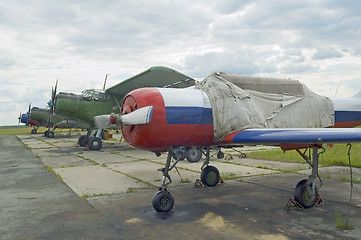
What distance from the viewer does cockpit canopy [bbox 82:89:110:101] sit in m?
19.6

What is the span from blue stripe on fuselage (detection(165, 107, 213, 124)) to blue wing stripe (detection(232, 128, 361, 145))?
0.69 meters

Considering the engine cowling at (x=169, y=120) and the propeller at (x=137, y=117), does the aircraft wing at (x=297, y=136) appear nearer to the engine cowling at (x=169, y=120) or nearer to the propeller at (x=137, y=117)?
the engine cowling at (x=169, y=120)

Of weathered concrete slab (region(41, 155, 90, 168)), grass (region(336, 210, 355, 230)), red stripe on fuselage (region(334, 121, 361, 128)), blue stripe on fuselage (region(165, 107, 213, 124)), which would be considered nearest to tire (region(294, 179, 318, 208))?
grass (region(336, 210, 355, 230))

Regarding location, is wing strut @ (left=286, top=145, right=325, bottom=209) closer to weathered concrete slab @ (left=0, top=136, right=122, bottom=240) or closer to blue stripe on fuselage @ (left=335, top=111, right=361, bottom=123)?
blue stripe on fuselage @ (left=335, top=111, right=361, bottom=123)

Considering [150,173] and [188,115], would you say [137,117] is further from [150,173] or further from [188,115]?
[150,173]

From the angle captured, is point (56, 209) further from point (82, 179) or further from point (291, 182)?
point (291, 182)

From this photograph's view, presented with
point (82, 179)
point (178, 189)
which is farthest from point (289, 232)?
point (82, 179)

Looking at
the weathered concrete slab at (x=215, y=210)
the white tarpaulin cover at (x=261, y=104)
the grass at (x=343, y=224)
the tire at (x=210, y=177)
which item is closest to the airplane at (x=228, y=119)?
the white tarpaulin cover at (x=261, y=104)

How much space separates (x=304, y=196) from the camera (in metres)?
5.91

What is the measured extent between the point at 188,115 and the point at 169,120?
1.35 ft

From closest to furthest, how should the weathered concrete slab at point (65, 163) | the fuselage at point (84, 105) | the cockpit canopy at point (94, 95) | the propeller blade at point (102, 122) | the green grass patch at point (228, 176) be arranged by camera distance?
1. the propeller blade at point (102, 122)
2. the green grass patch at point (228, 176)
3. the weathered concrete slab at point (65, 163)
4. the fuselage at point (84, 105)
5. the cockpit canopy at point (94, 95)

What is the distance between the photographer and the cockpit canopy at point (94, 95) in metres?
19.6

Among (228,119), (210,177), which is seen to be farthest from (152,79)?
(228,119)

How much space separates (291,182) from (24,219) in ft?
21.3
